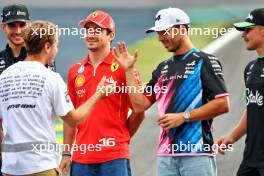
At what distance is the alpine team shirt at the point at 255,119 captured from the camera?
5653 millimetres

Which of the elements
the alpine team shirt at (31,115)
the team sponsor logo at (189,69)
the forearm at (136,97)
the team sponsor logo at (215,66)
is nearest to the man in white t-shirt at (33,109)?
the alpine team shirt at (31,115)

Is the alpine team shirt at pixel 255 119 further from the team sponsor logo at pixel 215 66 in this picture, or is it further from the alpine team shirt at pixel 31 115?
the alpine team shirt at pixel 31 115

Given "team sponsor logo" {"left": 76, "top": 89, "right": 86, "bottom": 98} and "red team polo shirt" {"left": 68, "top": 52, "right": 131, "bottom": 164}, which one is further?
"team sponsor logo" {"left": 76, "top": 89, "right": 86, "bottom": 98}

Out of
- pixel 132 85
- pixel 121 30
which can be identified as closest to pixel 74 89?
pixel 132 85

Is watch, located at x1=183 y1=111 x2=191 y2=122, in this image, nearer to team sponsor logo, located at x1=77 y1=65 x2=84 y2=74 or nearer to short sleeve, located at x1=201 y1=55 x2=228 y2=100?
short sleeve, located at x1=201 y1=55 x2=228 y2=100

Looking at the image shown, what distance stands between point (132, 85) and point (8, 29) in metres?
1.23

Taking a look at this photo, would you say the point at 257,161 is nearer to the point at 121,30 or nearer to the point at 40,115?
the point at 40,115

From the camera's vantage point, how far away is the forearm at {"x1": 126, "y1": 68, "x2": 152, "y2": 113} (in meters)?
5.88

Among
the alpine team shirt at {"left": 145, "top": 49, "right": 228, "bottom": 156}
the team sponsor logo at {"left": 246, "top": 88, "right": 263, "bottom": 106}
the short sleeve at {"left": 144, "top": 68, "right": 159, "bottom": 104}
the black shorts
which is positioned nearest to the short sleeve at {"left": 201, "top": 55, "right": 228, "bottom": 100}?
the alpine team shirt at {"left": 145, "top": 49, "right": 228, "bottom": 156}

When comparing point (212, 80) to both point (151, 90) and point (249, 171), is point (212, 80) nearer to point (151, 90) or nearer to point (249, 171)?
point (151, 90)

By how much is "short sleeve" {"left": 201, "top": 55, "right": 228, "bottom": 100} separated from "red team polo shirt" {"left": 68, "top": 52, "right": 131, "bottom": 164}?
2.17 feet

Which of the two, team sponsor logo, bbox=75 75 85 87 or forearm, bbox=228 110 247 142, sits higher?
team sponsor logo, bbox=75 75 85 87

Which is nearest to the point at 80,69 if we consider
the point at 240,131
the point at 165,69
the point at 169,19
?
the point at 165,69

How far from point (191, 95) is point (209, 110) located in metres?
0.18
